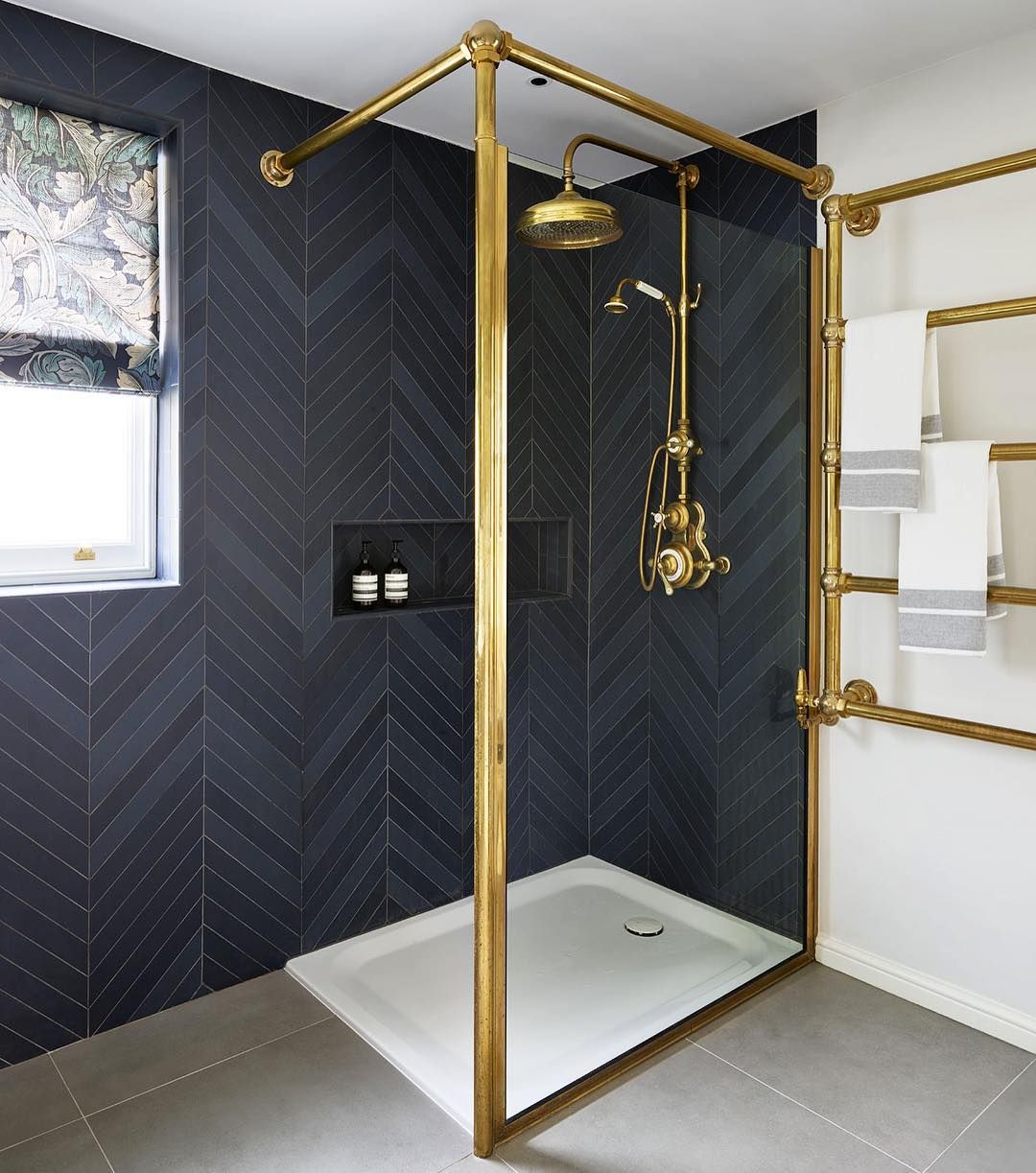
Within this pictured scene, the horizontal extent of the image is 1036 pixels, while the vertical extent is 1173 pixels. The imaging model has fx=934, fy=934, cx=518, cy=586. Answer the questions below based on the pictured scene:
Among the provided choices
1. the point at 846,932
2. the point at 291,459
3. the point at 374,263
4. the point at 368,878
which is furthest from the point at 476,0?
the point at 846,932

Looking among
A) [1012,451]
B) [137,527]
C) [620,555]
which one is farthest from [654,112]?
[137,527]

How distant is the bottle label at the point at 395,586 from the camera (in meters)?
2.67

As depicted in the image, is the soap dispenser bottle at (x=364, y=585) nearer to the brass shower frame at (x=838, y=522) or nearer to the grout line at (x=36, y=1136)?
the brass shower frame at (x=838, y=522)

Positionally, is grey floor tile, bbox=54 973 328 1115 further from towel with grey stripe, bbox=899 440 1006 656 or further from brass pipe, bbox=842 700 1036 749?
towel with grey stripe, bbox=899 440 1006 656

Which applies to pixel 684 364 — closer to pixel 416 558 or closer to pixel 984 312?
pixel 984 312

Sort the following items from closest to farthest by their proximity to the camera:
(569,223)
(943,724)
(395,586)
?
(569,223)
(943,724)
(395,586)

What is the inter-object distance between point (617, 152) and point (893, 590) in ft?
4.04

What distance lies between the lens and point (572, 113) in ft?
8.03

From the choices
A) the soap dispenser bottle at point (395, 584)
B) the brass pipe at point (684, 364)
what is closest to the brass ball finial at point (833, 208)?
the brass pipe at point (684, 364)

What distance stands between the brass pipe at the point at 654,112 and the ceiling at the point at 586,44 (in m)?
0.13

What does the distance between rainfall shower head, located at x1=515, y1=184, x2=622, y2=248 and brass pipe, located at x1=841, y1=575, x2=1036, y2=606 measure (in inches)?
41.2

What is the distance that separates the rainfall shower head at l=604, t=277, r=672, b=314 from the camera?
6.24 feet

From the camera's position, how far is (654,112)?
77.4 inches

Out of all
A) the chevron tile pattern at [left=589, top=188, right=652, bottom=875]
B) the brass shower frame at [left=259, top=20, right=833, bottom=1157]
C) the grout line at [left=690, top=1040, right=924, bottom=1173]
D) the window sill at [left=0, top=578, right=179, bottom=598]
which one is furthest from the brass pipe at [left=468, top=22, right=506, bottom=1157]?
the window sill at [left=0, top=578, right=179, bottom=598]
